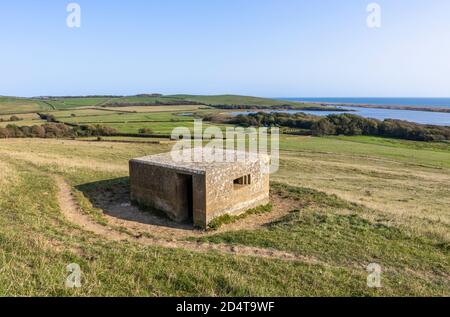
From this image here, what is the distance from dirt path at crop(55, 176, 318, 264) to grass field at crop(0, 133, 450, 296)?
0.65 ft

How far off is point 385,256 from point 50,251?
8.77m

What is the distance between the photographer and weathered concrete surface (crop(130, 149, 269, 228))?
13125 millimetres

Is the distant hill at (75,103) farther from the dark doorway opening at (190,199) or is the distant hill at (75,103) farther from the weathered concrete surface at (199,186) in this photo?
the dark doorway opening at (190,199)

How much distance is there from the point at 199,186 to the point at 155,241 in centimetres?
319

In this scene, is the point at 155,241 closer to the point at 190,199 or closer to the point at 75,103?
the point at 190,199

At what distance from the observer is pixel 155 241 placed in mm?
10492

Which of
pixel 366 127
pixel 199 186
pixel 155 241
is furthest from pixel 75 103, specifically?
pixel 155 241

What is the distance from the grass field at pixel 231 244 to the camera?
647 centimetres

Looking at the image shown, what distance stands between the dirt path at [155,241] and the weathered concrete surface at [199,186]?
2065 mm

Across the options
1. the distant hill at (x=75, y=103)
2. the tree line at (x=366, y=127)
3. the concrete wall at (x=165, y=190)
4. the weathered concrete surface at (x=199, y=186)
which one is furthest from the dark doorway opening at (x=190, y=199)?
the distant hill at (x=75, y=103)

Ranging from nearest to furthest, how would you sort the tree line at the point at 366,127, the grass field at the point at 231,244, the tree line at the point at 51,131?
the grass field at the point at 231,244 → the tree line at the point at 51,131 → the tree line at the point at 366,127

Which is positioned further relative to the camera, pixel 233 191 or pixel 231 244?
pixel 233 191

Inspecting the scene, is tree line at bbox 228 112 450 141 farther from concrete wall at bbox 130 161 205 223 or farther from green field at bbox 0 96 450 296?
concrete wall at bbox 130 161 205 223

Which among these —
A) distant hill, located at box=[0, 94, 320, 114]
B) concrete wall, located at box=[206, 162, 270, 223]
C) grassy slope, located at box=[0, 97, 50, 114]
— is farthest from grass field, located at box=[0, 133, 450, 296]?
distant hill, located at box=[0, 94, 320, 114]
